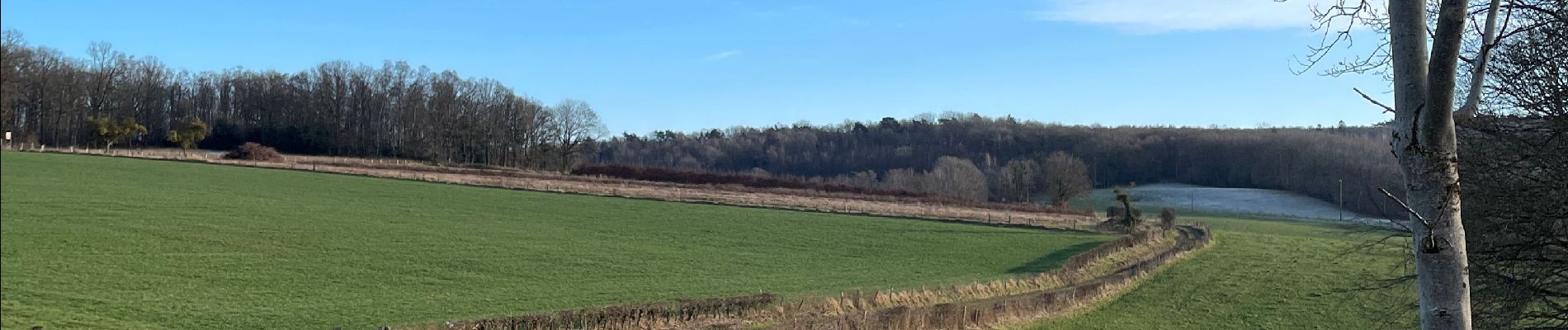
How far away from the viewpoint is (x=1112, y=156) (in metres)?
160

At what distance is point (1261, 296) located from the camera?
27828 millimetres

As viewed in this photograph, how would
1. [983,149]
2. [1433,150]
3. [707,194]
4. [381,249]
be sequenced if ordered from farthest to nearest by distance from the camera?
[983,149]
[707,194]
[381,249]
[1433,150]

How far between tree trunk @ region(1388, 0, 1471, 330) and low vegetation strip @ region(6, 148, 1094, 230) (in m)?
43.6

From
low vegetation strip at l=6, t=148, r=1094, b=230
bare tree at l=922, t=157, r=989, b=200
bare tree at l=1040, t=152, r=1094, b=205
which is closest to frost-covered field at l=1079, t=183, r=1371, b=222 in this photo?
bare tree at l=1040, t=152, r=1094, b=205

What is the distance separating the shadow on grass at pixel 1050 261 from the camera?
3203cm

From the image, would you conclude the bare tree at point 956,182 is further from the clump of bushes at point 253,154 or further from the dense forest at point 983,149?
the clump of bushes at point 253,154

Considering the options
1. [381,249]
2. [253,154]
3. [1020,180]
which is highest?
[253,154]

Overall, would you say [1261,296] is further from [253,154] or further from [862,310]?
[253,154]

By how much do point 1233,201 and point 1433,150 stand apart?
12039 centimetres

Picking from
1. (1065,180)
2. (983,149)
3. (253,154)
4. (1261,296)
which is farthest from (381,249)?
(983,149)

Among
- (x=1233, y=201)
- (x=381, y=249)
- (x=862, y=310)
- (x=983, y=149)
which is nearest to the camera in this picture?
(x=862, y=310)

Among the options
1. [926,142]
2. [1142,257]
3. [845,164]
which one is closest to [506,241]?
[1142,257]

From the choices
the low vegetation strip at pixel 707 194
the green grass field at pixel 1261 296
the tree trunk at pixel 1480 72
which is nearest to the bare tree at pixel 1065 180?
the low vegetation strip at pixel 707 194

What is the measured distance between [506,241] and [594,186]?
21.1m
